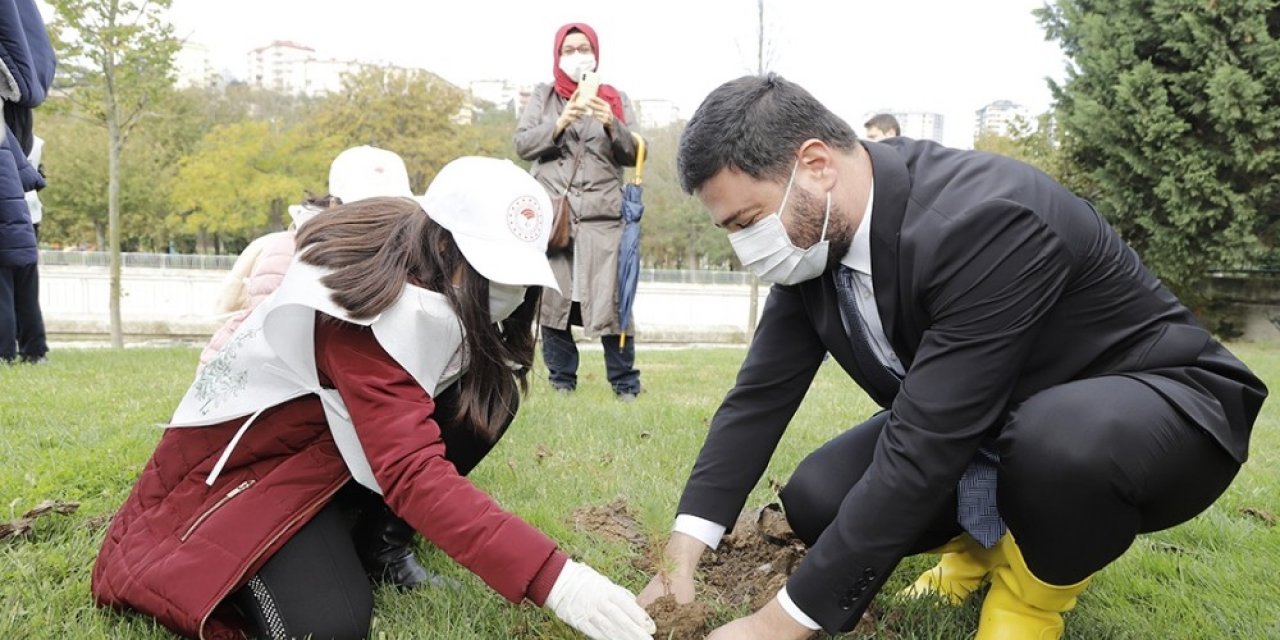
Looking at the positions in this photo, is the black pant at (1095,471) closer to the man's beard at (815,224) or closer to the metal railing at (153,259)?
the man's beard at (815,224)

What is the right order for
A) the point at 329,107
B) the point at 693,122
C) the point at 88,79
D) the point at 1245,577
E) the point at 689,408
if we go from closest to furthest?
the point at 693,122 → the point at 1245,577 → the point at 689,408 → the point at 88,79 → the point at 329,107

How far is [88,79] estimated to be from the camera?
34.6 feet

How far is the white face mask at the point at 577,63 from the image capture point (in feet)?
18.8

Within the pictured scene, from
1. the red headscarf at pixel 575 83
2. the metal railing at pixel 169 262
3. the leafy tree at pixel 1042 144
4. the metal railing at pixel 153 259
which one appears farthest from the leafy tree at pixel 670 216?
the red headscarf at pixel 575 83

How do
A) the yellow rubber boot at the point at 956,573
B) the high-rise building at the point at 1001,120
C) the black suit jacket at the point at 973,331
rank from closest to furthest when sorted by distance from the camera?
the black suit jacket at the point at 973,331, the yellow rubber boot at the point at 956,573, the high-rise building at the point at 1001,120

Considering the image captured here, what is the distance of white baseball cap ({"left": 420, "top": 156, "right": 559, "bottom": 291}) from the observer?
2141mm

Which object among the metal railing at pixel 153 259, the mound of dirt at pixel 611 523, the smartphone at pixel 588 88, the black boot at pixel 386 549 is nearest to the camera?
the black boot at pixel 386 549

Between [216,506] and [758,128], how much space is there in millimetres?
1506

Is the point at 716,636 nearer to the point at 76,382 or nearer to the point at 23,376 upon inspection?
the point at 76,382

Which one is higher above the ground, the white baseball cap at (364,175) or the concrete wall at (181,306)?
the white baseball cap at (364,175)

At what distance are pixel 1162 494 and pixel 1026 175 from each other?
0.74 m

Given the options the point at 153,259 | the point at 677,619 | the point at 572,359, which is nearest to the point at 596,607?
the point at 677,619

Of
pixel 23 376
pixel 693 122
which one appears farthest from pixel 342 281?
pixel 23 376

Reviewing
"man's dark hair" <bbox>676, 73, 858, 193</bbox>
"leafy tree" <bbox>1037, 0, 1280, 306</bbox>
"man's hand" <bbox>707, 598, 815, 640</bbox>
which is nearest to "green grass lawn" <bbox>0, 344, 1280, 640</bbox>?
"man's hand" <bbox>707, 598, 815, 640</bbox>
